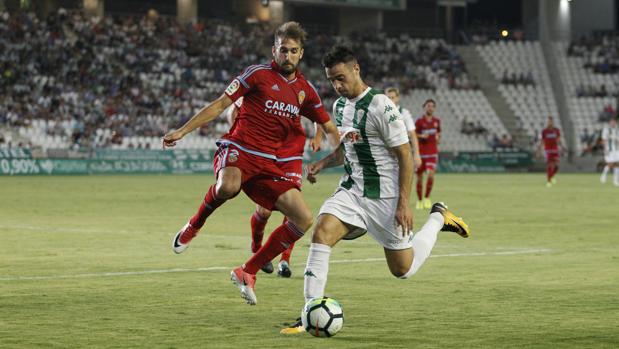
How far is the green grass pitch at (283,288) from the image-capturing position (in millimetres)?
8055

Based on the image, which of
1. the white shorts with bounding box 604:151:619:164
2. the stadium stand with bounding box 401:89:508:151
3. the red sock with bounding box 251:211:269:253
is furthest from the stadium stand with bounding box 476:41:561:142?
the red sock with bounding box 251:211:269:253

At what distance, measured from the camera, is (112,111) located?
46.8 m

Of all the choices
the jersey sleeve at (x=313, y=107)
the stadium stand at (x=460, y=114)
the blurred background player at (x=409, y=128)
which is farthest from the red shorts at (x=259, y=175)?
the stadium stand at (x=460, y=114)

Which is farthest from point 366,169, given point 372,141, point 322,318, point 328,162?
point 322,318

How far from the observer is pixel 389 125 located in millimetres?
8531

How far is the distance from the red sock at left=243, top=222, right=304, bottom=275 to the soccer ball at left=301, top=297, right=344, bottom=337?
1488mm

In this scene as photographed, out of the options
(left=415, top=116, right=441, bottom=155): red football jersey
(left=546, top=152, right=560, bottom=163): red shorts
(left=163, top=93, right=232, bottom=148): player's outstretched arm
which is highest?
(left=163, top=93, right=232, bottom=148): player's outstretched arm

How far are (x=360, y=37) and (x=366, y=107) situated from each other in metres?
51.9

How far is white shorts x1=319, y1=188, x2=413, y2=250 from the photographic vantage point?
27.9 ft

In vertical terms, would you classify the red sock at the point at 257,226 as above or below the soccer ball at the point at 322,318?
below

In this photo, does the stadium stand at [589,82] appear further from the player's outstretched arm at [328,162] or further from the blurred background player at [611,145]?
the player's outstretched arm at [328,162]

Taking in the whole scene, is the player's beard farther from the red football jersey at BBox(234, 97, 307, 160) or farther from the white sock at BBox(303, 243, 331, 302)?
the white sock at BBox(303, 243, 331, 302)

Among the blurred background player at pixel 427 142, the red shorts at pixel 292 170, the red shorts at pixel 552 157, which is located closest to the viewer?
the red shorts at pixel 292 170

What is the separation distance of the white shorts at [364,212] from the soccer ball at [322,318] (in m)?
0.78
